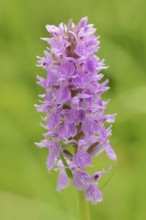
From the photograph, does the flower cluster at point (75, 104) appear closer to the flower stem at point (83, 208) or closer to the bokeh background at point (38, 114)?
the flower stem at point (83, 208)

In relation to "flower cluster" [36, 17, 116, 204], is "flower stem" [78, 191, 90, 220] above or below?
below

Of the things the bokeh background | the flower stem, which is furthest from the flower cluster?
the bokeh background

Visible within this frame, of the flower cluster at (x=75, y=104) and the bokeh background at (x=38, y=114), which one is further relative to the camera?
the bokeh background at (x=38, y=114)

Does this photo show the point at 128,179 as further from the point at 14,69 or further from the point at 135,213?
the point at 14,69

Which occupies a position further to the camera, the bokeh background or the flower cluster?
the bokeh background

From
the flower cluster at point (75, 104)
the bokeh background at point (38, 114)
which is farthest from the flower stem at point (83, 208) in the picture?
the bokeh background at point (38, 114)

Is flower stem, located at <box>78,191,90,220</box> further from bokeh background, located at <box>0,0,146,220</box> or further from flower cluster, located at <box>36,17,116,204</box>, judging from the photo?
bokeh background, located at <box>0,0,146,220</box>
